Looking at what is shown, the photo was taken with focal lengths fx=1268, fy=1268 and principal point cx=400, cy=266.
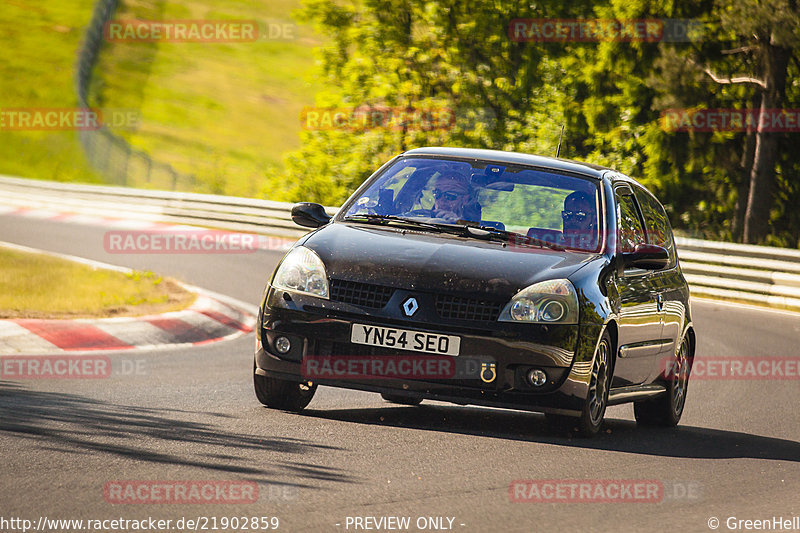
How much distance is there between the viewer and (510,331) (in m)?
6.99

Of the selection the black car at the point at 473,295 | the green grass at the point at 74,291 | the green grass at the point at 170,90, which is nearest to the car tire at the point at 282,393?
the black car at the point at 473,295

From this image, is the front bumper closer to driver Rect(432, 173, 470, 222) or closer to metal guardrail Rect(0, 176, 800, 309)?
driver Rect(432, 173, 470, 222)

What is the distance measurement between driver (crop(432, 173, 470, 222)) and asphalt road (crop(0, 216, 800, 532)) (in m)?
1.31

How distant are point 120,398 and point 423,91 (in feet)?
91.4

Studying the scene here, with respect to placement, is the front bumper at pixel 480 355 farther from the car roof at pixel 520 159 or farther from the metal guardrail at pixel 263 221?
the metal guardrail at pixel 263 221

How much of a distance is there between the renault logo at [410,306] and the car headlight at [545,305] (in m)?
0.48

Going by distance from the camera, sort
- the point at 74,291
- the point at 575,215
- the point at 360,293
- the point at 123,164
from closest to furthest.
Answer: the point at 360,293, the point at 575,215, the point at 74,291, the point at 123,164

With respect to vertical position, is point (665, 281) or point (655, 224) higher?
point (655, 224)

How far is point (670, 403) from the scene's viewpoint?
29.3 ft

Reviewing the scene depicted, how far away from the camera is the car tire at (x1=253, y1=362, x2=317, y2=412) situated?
7.79 meters

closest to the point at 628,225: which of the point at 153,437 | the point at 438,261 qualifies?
the point at 438,261

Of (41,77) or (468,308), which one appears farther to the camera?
(41,77)

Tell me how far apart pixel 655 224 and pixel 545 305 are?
2.65 metres

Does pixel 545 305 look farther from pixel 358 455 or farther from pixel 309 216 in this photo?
pixel 309 216
